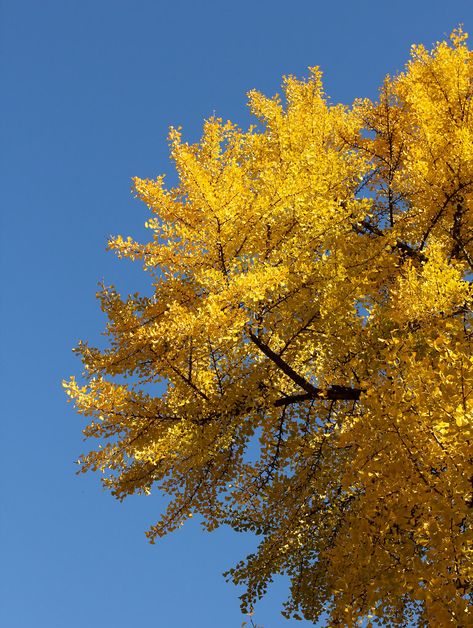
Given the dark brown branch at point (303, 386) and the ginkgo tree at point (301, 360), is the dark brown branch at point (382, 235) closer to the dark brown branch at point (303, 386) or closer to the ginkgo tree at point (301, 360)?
the ginkgo tree at point (301, 360)

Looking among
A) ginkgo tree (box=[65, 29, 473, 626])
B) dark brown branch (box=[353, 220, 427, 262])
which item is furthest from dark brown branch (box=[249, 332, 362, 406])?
dark brown branch (box=[353, 220, 427, 262])

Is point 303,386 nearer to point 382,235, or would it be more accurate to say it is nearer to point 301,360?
point 301,360

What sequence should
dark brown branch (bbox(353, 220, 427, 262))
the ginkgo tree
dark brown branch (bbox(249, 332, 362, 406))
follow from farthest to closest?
dark brown branch (bbox(353, 220, 427, 262)) < dark brown branch (bbox(249, 332, 362, 406)) < the ginkgo tree

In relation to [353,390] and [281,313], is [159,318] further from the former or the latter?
[353,390]

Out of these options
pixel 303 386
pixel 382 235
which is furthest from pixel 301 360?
pixel 382 235

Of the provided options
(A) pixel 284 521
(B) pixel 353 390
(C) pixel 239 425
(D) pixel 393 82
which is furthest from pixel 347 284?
(D) pixel 393 82

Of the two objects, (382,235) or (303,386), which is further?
(382,235)

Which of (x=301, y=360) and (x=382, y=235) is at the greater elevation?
(x=382, y=235)

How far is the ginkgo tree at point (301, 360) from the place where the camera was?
13.2 ft

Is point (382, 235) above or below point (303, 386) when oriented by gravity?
above

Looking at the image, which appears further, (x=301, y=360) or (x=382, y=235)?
(x=382, y=235)

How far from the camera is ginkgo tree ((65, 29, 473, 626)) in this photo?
403 centimetres

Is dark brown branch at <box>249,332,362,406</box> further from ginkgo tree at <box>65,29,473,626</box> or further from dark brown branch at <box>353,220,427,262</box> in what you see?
dark brown branch at <box>353,220,427,262</box>

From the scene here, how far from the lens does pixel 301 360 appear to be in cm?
795
